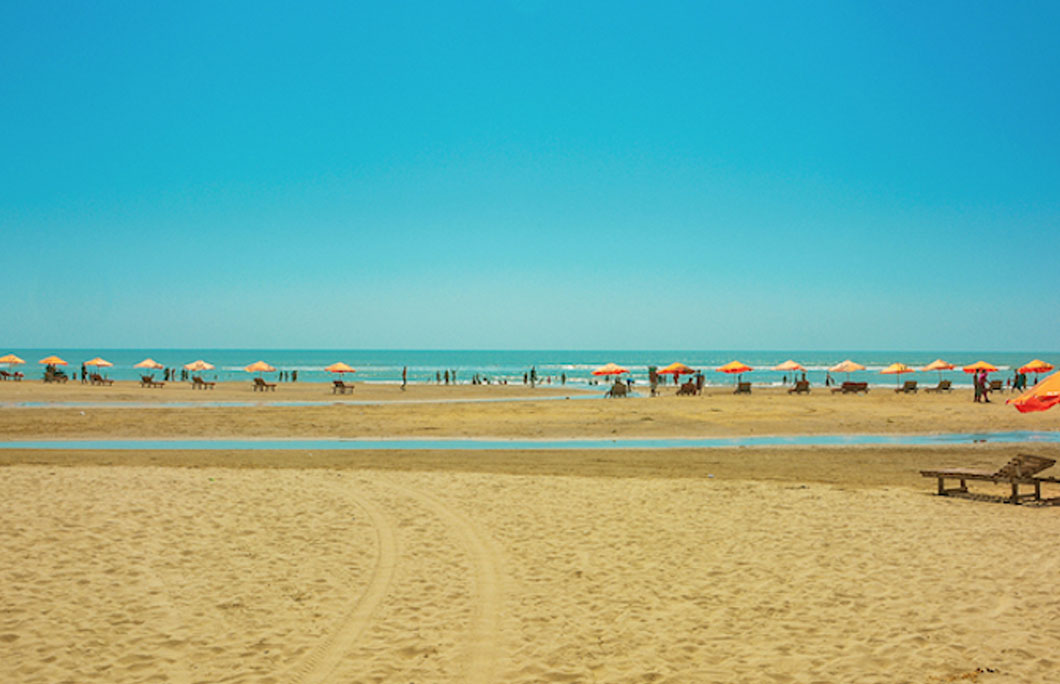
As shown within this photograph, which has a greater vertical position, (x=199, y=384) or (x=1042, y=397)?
(x=1042, y=397)

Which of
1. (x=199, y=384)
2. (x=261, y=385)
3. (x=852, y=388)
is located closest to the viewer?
(x=852, y=388)

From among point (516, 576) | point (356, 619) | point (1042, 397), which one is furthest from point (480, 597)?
point (1042, 397)

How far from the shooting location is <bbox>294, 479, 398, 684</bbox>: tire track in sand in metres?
5.48

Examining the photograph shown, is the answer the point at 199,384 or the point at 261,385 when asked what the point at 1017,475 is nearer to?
the point at 261,385

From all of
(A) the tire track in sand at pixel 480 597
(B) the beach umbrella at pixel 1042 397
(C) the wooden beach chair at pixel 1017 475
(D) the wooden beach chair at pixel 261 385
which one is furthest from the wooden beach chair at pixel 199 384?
(B) the beach umbrella at pixel 1042 397

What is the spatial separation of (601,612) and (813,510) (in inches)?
229

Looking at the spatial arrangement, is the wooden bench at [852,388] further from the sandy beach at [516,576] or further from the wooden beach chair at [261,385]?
the wooden beach chair at [261,385]

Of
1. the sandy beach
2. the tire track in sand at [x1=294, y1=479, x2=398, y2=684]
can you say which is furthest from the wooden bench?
the tire track in sand at [x1=294, y1=479, x2=398, y2=684]

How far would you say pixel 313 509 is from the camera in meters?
11.2

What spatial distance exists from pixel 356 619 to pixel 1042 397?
1346 cm

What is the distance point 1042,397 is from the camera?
45.8 ft

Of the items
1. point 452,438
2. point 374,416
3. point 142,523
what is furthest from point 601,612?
point 374,416

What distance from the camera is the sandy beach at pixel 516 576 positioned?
565 cm

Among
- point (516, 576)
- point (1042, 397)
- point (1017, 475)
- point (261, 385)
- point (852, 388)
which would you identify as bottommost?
point (852, 388)
